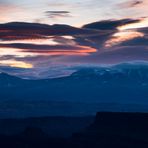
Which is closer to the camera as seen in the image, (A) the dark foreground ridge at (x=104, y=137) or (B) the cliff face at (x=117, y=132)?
(A) the dark foreground ridge at (x=104, y=137)

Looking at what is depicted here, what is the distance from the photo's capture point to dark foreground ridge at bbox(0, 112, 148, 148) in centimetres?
10606

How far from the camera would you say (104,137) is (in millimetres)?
112438

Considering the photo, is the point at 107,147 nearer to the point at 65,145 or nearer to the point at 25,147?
the point at 65,145

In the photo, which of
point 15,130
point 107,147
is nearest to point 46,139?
point 107,147

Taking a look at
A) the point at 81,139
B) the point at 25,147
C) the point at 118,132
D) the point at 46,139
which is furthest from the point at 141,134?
the point at 25,147

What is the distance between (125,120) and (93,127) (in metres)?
11.2

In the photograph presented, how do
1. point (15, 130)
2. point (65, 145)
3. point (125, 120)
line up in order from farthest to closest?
1. point (15, 130)
2. point (125, 120)
3. point (65, 145)

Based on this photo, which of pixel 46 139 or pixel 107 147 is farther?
pixel 46 139

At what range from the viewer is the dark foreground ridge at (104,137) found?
348ft

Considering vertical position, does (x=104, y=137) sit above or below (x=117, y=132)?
above

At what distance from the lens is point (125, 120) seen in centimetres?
13562

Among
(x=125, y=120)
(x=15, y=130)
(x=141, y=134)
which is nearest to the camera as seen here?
(x=141, y=134)

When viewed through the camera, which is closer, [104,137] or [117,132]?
[104,137]

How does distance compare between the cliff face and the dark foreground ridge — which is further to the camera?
the cliff face
